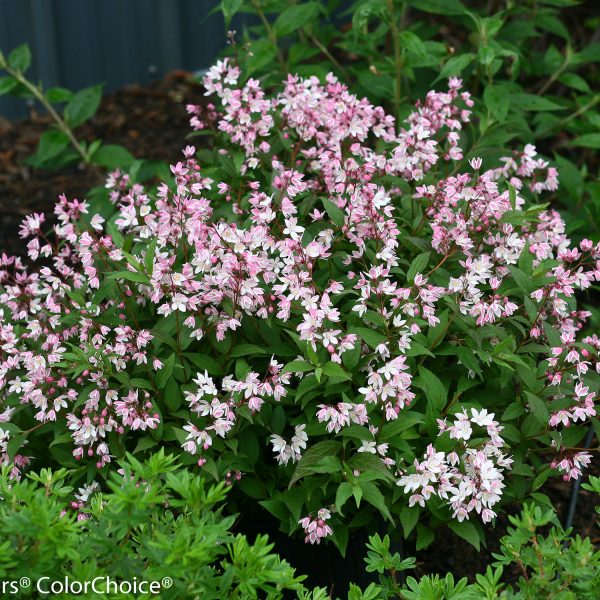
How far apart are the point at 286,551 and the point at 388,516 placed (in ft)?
2.05

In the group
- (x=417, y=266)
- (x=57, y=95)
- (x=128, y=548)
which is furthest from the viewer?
(x=57, y=95)

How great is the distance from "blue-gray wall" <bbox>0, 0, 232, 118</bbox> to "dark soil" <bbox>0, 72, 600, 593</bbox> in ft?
0.49

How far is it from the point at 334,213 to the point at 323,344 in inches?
20.7

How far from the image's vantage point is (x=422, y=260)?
3209 millimetres

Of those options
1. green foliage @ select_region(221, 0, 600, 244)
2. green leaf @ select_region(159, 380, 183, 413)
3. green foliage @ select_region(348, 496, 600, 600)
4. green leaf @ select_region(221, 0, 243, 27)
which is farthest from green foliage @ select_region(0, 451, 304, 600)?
green leaf @ select_region(221, 0, 243, 27)

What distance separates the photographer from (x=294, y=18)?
179 inches

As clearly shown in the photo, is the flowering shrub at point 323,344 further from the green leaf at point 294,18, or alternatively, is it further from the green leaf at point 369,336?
the green leaf at point 294,18

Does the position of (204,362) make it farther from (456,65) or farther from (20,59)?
(20,59)

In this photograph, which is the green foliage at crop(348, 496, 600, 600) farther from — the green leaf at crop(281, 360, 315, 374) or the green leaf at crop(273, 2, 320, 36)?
the green leaf at crop(273, 2, 320, 36)

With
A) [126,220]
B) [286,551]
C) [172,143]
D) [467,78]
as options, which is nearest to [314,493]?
[286,551]

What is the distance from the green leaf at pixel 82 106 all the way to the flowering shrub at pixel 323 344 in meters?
1.77

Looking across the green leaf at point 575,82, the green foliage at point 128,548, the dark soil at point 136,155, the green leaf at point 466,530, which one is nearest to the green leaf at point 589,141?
the green leaf at point 575,82

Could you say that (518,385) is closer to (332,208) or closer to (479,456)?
(479,456)

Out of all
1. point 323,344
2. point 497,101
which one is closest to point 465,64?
point 497,101
